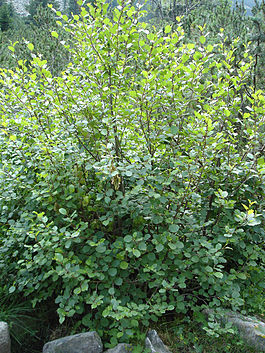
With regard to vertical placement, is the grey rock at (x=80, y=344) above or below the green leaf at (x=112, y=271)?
below

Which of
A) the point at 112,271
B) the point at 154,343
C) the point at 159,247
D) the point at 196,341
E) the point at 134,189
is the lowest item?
the point at 196,341

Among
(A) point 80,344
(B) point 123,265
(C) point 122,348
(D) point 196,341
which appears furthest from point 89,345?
(D) point 196,341

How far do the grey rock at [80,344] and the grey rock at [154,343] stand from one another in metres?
0.34

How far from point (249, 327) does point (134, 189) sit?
1.35 metres

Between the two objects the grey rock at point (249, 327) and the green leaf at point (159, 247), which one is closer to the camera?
the green leaf at point (159, 247)

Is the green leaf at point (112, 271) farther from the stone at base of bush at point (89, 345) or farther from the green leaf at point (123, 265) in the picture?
the stone at base of bush at point (89, 345)

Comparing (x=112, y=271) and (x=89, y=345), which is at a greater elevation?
(x=112, y=271)

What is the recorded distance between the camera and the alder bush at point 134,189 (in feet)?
7.45

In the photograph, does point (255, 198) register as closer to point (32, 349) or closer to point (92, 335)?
point (92, 335)

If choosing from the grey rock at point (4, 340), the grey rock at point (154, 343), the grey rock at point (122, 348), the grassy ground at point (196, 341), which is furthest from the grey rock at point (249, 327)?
the grey rock at point (4, 340)

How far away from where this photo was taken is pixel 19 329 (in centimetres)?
269

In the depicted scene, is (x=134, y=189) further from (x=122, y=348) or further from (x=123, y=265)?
(x=122, y=348)

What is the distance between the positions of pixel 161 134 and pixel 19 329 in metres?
1.99

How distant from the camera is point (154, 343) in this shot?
2.29 meters
